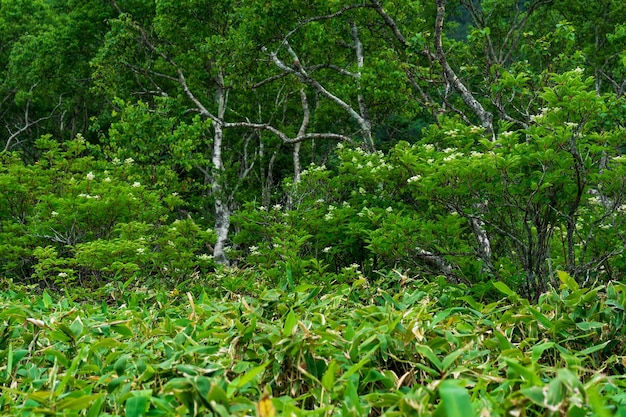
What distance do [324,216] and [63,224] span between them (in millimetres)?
3544

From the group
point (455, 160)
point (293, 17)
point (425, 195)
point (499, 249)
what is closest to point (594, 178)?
point (455, 160)

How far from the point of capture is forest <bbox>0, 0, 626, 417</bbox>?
130 centimetres

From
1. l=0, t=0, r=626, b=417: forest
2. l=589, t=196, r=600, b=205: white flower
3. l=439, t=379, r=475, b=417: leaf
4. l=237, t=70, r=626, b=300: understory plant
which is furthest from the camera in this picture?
l=589, t=196, r=600, b=205: white flower

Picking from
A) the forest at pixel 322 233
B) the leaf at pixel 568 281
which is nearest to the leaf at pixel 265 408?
the forest at pixel 322 233

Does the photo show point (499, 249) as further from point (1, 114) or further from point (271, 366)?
point (1, 114)

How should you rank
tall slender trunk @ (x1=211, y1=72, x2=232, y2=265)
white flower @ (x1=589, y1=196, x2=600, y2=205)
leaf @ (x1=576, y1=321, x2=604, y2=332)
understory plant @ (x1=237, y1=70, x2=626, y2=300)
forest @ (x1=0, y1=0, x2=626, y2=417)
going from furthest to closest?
tall slender trunk @ (x1=211, y1=72, x2=232, y2=265)
white flower @ (x1=589, y1=196, x2=600, y2=205)
understory plant @ (x1=237, y1=70, x2=626, y2=300)
leaf @ (x1=576, y1=321, x2=604, y2=332)
forest @ (x1=0, y1=0, x2=626, y2=417)

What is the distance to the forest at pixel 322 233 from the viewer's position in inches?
51.1

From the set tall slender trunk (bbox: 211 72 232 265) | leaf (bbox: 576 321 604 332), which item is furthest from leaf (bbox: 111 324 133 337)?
tall slender trunk (bbox: 211 72 232 265)

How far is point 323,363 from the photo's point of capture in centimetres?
138

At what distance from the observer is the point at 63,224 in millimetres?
7438

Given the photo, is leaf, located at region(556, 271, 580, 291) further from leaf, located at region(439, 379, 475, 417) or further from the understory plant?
the understory plant

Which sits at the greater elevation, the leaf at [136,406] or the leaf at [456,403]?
the leaf at [456,403]

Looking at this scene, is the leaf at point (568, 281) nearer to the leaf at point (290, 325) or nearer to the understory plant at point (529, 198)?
the leaf at point (290, 325)

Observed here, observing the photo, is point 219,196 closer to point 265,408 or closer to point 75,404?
point 75,404
